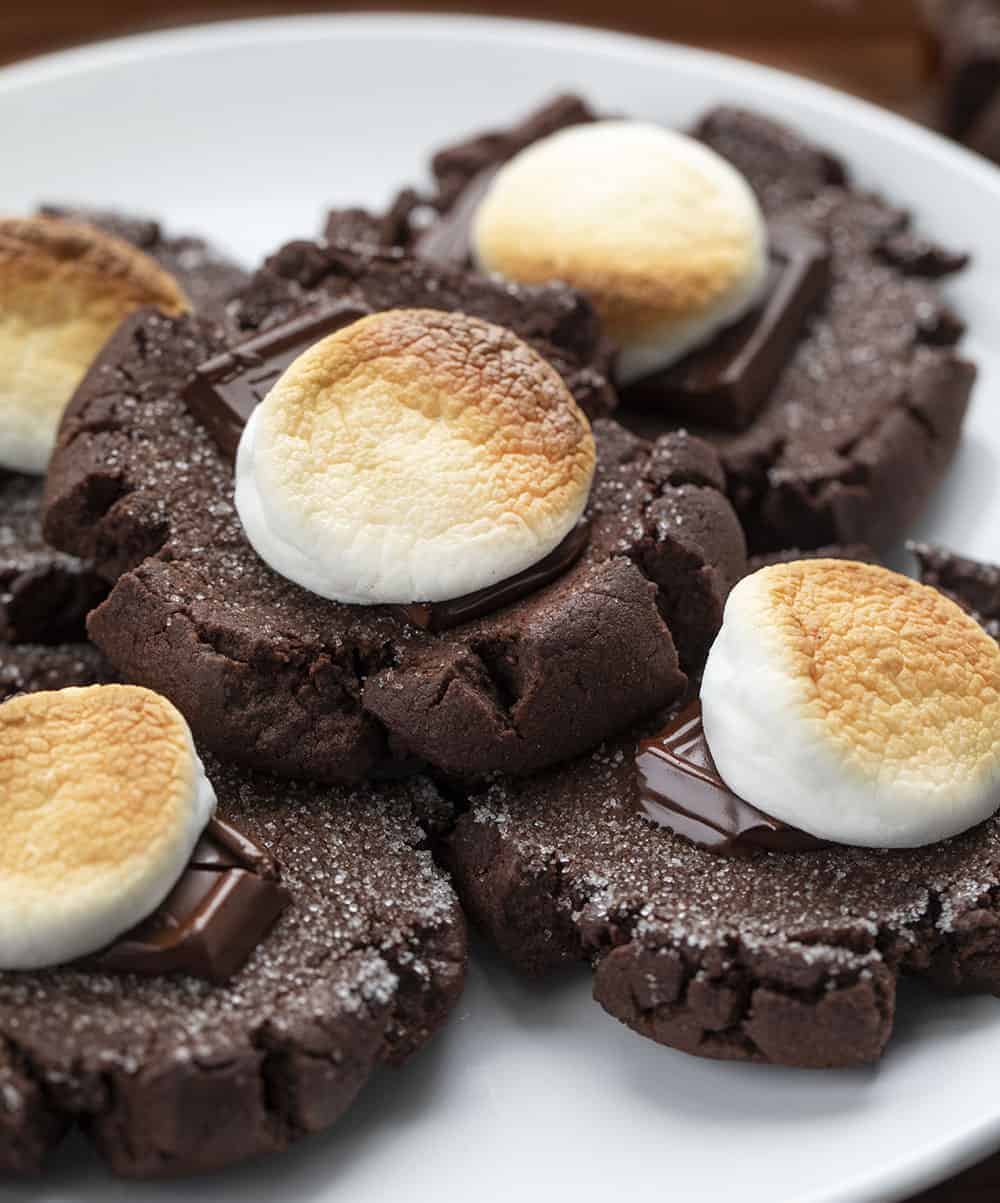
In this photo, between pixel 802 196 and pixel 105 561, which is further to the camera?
pixel 802 196

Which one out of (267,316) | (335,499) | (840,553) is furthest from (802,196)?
(335,499)

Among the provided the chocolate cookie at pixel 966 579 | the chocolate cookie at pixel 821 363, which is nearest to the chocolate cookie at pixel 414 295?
the chocolate cookie at pixel 821 363

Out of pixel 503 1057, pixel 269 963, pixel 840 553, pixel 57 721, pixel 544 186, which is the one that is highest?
pixel 544 186

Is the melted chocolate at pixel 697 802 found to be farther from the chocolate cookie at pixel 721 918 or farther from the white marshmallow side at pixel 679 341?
the white marshmallow side at pixel 679 341

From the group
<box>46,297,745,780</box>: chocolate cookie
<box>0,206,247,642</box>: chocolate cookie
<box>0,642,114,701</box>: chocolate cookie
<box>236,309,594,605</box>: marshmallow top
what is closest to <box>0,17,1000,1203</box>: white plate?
<box>46,297,745,780</box>: chocolate cookie

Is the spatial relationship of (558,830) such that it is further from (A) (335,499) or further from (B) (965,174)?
(B) (965,174)
